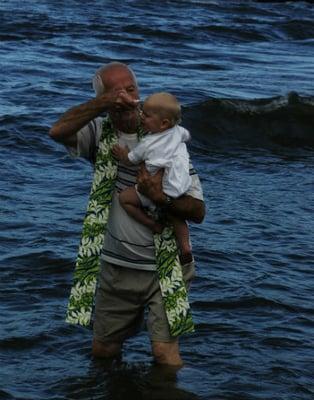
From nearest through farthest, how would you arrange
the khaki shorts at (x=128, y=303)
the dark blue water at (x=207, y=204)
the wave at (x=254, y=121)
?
the khaki shorts at (x=128, y=303)
the dark blue water at (x=207, y=204)
the wave at (x=254, y=121)

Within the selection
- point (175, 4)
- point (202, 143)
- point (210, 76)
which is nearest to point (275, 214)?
point (202, 143)

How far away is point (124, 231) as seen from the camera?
6195 millimetres

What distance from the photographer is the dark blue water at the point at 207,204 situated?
7.02 metres

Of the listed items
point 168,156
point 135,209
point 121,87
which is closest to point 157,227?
point 135,209

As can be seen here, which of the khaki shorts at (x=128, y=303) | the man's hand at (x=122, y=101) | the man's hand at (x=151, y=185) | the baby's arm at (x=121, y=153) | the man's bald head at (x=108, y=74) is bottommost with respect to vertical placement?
the khaki shorts at (x=128, y=303)

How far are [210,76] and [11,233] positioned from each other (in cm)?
888

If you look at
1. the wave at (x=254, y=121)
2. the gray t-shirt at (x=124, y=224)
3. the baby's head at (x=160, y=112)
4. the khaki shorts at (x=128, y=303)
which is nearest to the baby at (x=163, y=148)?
the baby's head at (x=160, y=112)

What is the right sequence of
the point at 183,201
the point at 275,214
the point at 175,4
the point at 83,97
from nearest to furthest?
the point at 183,201 → the point at 275,214 → the point at 83,97 → the point at 175,4

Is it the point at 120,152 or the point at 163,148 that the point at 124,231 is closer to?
the point at 120,152

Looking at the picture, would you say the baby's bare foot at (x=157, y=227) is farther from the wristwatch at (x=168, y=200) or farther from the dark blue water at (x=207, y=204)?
the dark blue water at (x=207, y=204)

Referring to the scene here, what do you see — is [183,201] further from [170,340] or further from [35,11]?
[35,11]

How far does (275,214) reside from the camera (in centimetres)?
1077

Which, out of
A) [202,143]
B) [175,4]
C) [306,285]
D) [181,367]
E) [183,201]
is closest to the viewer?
[183,201]

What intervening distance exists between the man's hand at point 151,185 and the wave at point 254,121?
8.77 meters
